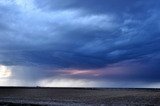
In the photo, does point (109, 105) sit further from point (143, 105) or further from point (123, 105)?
point (143, 105)

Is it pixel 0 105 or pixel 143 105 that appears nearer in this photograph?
pixel 0 105

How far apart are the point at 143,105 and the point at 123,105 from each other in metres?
3.69

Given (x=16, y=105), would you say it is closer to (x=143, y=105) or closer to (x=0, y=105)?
(x=0, y=105)

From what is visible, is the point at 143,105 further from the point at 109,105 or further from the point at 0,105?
the point at 0,105

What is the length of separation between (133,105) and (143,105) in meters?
1.86

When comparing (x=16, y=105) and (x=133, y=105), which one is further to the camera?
(x=133, y=105)

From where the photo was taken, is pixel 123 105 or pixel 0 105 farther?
pixel 123 105

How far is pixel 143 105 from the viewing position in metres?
55.9

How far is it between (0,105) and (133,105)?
946 inches

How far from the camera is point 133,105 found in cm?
5659

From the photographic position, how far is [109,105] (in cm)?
5775

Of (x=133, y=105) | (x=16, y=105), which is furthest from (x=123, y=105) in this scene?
(x=16, y=105)

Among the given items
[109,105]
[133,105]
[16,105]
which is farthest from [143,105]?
[16,105]

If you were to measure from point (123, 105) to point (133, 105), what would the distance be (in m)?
1.85
